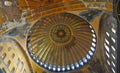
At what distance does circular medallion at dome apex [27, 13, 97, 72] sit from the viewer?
956 inches

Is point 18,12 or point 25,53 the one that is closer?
point 18,12

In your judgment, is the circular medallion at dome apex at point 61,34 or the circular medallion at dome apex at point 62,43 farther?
the circular medallion at dome apex at point 61,34

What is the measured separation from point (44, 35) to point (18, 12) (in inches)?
230

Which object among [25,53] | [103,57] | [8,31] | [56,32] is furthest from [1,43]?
[103,57]

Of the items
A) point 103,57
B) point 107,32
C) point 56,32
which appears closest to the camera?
point 107,32

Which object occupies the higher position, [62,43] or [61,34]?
[61,34]

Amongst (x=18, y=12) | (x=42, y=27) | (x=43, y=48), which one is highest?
(x=18, y=12)

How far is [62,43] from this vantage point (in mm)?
25984

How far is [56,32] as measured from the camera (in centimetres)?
2564

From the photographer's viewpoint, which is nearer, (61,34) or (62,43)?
(61,34)

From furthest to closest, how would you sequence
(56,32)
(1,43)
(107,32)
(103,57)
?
1. (56,32)
2. (103,57)
3. (107,32)
4. (1,43)

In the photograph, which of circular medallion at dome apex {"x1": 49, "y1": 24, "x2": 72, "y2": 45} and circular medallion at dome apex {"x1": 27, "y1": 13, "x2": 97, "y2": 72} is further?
circular medallion at dome apex {"x1": 49, "y1": 24, "x2": 72, "y2": 45}

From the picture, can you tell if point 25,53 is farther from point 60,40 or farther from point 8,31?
point 8,31

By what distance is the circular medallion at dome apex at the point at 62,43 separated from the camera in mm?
24272
